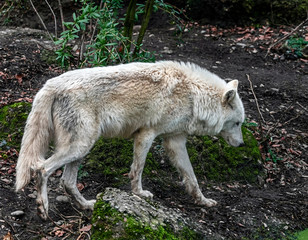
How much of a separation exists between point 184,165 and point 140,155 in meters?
0.71

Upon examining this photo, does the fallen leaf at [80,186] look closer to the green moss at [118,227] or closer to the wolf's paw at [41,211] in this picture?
the wolf's paw at [41,211]

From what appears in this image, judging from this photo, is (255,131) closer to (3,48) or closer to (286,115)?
(286,115)

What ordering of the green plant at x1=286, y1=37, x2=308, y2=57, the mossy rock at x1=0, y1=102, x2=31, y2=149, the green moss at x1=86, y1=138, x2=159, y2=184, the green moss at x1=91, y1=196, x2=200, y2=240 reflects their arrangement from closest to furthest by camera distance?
the green moss at x1=91, y1=196, x2=200, y2=240 < the green moss at x1=86, y1=138, x2=159, y2=184 < the mossy rock at x1=0, y1=102, x2=31, y2=149 < the green plant at x1=286, y1=37, x2=308, y2=57

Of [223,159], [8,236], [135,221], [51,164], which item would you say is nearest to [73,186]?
[51,164]

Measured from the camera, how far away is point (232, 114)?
594 centimetres

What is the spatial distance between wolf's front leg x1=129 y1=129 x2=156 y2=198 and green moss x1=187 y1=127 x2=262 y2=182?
141cm

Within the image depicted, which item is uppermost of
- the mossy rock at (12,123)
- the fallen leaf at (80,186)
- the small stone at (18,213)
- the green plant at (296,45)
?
the green plant at (296,45)

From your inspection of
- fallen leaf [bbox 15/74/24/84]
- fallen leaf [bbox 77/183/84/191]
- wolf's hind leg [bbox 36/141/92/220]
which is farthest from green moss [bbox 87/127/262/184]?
fallen leaf [bbox 15/74/24/84]

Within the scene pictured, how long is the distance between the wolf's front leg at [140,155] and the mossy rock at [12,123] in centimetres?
191

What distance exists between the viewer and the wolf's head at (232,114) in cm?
575

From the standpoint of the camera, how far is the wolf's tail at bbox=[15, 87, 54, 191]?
15.9 ft

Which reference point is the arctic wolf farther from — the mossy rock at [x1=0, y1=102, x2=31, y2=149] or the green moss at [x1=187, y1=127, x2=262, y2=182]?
the mossy rock at [x1=0, y1=102, x2=31, y2=149]

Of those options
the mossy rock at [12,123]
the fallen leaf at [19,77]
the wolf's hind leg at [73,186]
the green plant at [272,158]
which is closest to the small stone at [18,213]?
the wolf's hind leg at [73,186]

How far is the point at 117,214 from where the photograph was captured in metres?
4.05
